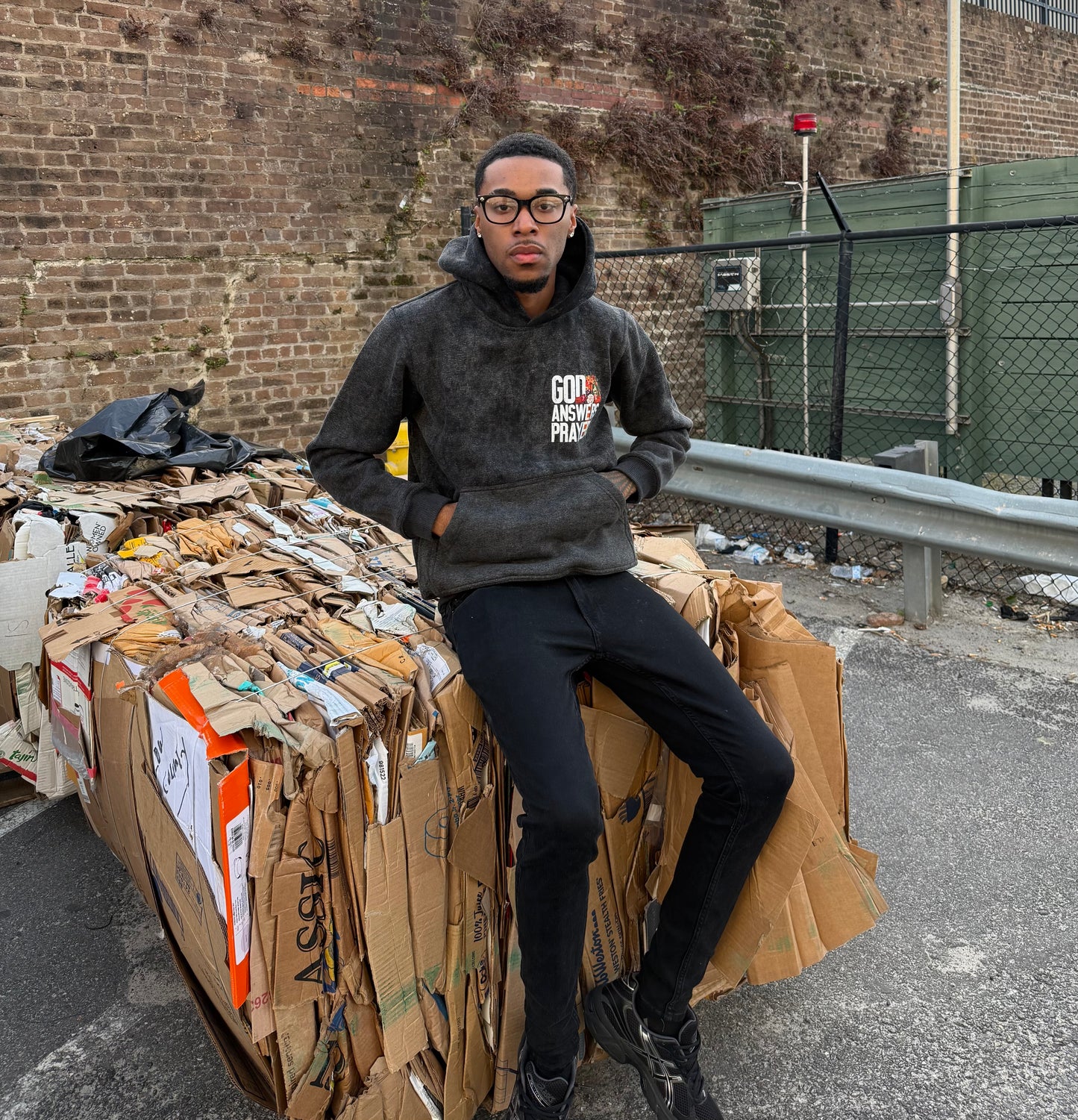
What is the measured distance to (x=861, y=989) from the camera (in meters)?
2.67

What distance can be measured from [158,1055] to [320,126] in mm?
7598

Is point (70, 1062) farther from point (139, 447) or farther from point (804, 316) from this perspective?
point (804, 316)

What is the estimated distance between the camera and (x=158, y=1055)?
2518 mm

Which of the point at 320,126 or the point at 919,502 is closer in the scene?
the point at 919,502

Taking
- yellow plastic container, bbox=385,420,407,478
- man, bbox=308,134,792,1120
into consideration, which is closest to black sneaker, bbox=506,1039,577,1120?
man, bbox=308,134,792,1120

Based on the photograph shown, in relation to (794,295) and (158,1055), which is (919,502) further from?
(794,295)

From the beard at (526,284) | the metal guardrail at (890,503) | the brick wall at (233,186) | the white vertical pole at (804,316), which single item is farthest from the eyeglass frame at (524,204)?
the white vertical pole at (804,316)

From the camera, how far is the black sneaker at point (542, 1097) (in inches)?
84.7

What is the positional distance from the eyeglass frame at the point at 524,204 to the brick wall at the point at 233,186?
5.91 metres

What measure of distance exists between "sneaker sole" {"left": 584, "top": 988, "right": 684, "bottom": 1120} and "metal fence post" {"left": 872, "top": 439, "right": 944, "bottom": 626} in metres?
3.30

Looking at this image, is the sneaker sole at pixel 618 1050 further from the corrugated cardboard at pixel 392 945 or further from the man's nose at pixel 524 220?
the man's nose at pixel 524 220

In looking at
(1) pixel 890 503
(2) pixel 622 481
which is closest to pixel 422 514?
(2) pixel 622 481

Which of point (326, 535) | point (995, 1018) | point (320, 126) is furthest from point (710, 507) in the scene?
point (995, 1018)

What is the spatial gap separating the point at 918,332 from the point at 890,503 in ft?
13.9
